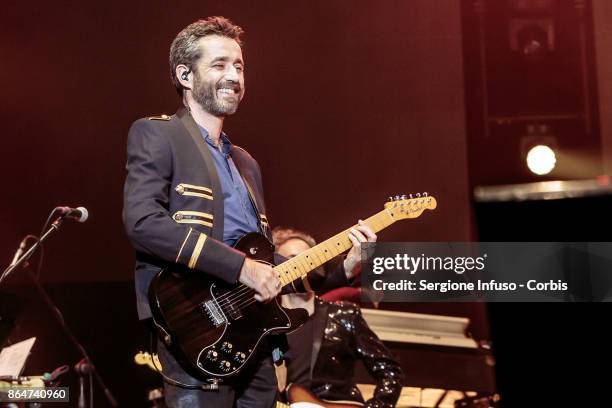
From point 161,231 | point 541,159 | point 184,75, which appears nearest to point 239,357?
point 161,231

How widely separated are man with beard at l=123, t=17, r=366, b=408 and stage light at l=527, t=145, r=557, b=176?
3.04m

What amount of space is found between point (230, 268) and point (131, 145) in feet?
1.92

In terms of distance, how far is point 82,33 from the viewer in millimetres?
5414

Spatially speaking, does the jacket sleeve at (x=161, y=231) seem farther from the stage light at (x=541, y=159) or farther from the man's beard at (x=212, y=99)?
the stage light at (x=541, y=159)

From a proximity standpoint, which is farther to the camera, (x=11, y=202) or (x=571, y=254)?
(x=11, y=202)

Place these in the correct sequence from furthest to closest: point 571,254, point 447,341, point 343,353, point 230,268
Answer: point 447,341
point 343,353
point 230,268
point 571,254

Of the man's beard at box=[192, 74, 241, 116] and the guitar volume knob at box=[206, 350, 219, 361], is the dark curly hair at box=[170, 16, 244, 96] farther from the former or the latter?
the guitar volume knob at box=[206, 350, 219, 361]

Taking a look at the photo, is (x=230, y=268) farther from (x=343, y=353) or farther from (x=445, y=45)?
(x=445, y=45)

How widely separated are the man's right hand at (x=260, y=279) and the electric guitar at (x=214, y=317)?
8 centimetres

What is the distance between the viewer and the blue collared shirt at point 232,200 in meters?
2.60

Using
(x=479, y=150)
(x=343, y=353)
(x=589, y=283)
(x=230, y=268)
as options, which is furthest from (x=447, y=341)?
(x=589, y=283)

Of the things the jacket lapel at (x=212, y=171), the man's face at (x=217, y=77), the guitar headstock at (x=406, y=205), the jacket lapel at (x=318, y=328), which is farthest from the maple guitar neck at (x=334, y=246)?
the jacket lapel at (x=318, y=328)

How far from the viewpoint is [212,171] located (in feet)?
8.47

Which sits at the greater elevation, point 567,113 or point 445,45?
point 445,45
